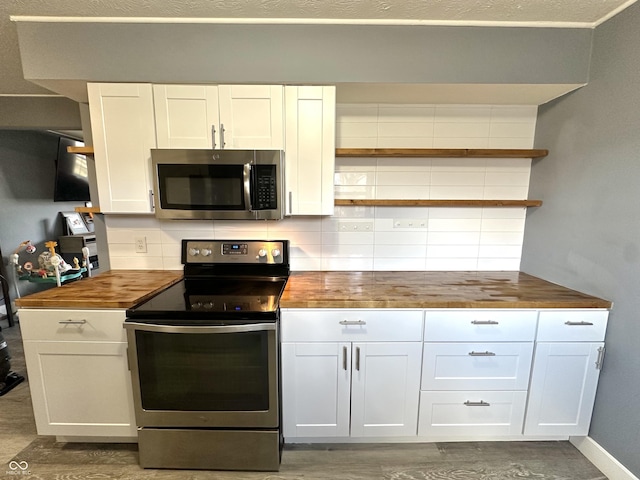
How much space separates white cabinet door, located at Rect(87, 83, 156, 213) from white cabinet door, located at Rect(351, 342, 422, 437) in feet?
5.20

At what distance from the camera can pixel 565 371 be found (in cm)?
158

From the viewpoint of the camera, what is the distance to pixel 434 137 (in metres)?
2.04

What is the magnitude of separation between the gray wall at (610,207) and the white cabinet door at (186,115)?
2098 mm

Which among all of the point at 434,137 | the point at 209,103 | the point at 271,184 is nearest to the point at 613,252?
the point at 434,137

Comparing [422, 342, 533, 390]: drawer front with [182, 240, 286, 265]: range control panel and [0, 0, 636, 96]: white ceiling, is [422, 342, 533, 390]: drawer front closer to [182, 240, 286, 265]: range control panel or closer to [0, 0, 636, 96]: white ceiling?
[182, 240, 286, 265]: range control panel

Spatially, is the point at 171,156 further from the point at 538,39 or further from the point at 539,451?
the point at 539,451

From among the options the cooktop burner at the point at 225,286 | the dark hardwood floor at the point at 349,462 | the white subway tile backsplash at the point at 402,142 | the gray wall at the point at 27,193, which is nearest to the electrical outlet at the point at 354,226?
the cooktop burner at the point at 225,286

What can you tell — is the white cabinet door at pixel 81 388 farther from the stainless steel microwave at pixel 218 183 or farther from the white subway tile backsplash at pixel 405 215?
the stainless steel microwave at pixel 218 183

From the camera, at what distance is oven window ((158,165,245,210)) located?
1689mm

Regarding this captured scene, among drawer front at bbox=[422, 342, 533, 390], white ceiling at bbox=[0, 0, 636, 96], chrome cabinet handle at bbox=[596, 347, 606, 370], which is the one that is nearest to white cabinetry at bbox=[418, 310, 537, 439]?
drawer front at bbox=[422, 342, 533, 390]

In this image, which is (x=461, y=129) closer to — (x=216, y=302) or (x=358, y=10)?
(x=358, y=10)

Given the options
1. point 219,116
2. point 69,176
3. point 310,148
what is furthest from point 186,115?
point 69,176

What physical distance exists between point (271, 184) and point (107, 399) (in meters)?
1.48

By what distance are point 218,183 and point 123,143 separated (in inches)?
24.0
